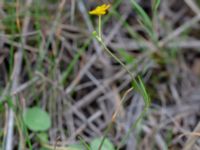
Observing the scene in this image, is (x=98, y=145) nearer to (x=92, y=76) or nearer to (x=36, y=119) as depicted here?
(x=36, y=119)

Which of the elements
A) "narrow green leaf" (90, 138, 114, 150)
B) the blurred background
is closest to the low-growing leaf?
the blurred background

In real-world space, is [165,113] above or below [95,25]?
below

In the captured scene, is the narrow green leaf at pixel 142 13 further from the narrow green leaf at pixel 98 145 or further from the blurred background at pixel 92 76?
the narrow green leaf at pixel 98 145

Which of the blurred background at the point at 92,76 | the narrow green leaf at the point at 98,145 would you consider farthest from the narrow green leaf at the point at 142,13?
the narrow green leaf at the point at 98,145

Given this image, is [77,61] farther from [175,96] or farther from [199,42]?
[199,42]

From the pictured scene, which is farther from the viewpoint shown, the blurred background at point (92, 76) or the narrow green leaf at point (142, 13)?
the blurred background at point (92, 76)

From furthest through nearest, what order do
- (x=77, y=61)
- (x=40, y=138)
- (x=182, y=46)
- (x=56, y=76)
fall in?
(x=182, y=46) → (x=77, y=61) → (x=56, y=76) → (x=40, y=138)

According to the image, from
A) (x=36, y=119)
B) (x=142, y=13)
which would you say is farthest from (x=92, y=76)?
(x=142, y=13)

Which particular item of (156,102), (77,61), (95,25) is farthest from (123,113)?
(95,25)
